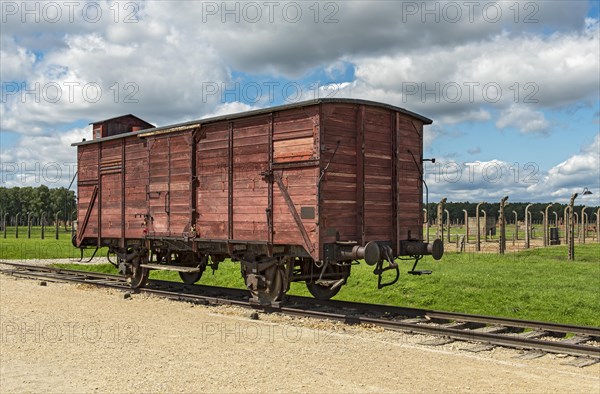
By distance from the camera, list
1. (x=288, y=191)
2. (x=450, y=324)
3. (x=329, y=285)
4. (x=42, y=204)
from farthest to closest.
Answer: (x=42, y=204) → (x=329, y=285) → (x=288, y=191) → (x=450, y=324)

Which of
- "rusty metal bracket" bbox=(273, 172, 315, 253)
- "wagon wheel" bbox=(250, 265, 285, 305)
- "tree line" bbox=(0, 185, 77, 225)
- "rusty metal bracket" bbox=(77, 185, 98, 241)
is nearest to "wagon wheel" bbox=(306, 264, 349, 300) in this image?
"wagon wheel" bbox=(250, 265, 285, 305)

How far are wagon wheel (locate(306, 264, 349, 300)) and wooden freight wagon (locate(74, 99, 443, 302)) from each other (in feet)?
0.09

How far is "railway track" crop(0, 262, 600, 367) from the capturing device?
870 cm

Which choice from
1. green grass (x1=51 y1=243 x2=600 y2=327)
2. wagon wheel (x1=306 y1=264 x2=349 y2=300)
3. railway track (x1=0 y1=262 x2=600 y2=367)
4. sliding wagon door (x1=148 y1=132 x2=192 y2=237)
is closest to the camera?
railway track (x1=0 y1=262 x2=600 y2=367)

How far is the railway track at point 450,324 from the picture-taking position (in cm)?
870

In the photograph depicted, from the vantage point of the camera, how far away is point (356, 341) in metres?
9.41

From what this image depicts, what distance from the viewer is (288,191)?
1185cm

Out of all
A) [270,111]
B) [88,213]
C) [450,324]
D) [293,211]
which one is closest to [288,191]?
[293,211]

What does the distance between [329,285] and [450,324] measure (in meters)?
3.67

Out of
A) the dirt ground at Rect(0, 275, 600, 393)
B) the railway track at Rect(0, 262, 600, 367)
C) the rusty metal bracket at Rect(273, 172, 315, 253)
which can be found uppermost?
the rusty metal bracket at Rect(273, 172, 315, 253)

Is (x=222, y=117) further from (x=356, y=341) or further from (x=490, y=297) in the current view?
(x=490, y=297)

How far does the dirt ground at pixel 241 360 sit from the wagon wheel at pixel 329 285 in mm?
1797

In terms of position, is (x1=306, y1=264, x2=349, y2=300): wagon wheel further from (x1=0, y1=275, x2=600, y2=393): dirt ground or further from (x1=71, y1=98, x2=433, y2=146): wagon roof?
(x1=71, y1=98, x2=433, y2=146): wagon roof

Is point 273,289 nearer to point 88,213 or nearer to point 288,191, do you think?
point 288,191
